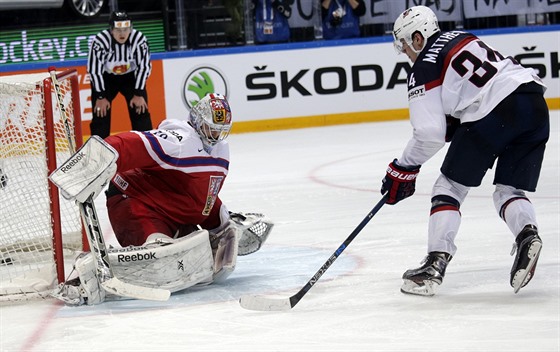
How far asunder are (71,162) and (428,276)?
1177 millimetres

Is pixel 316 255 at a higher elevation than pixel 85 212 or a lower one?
lower

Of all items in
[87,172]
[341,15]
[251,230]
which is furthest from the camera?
[341,15]

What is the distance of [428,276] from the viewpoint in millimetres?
3178

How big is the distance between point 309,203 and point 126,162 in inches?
85.8

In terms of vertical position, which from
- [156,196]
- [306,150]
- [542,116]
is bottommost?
[306,150]

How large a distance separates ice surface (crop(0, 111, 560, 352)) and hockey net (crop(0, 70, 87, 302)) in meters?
0.17

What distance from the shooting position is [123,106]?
8.57m

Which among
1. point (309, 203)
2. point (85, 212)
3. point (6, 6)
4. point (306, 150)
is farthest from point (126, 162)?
point (6, 6)

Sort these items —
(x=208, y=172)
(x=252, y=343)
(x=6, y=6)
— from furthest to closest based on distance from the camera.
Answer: (x=6, y=6) → (x=208, y=172) → (x=252, y=343)

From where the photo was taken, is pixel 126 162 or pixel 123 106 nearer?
pixel 126 162

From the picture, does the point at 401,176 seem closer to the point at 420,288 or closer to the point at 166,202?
the point at 420,288

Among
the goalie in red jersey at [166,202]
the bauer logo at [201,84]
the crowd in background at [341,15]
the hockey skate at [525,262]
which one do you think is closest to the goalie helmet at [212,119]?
the goalie in red jersey at [166,202]


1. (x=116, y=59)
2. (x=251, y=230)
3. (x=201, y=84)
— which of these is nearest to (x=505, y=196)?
(x=251, y=230)

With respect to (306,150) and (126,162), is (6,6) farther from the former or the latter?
(126,162)
